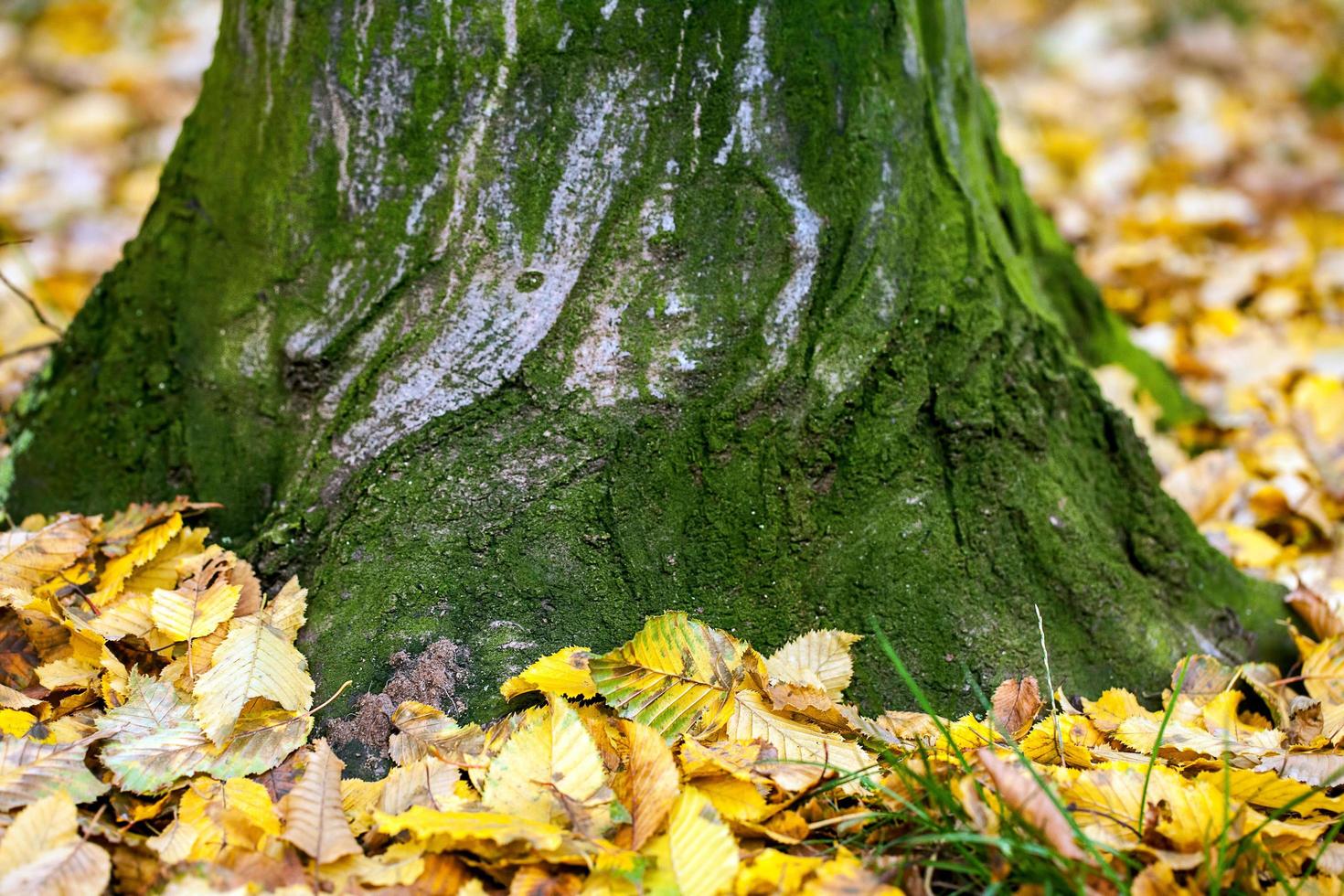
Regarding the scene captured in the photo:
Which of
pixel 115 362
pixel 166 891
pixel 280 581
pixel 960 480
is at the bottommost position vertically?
pixel 166 891

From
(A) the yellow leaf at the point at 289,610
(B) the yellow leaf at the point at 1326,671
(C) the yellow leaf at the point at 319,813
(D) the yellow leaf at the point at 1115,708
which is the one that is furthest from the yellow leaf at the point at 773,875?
(B) the yellow leaf at the point at 1326,671

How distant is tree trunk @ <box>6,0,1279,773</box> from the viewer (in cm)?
169

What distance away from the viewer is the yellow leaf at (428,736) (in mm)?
1501

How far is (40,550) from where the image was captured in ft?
5.93

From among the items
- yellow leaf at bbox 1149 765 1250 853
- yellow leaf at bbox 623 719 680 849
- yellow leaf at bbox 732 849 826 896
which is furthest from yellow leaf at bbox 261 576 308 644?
yellow leaf at bbox 1149 765 1250 853

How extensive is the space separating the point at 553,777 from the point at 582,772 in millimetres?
38

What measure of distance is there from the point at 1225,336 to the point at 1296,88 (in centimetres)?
364

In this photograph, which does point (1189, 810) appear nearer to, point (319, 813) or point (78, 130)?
point (319, 813)

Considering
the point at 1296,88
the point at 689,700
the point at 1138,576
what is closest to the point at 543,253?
the point at 689,700

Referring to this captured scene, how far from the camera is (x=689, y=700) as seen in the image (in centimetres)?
156

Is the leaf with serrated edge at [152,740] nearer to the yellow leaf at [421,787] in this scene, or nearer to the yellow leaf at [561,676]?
the yellow leaf at [421,787]

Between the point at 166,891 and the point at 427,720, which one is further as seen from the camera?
the point at 427,720

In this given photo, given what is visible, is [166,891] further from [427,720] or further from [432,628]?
[432,628]

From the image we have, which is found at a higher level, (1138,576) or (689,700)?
(1138,576)
